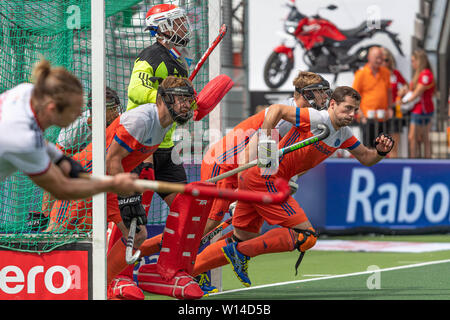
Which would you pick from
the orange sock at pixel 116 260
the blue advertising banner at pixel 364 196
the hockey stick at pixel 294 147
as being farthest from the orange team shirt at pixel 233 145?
the blue advertising banner at pixel 364 196

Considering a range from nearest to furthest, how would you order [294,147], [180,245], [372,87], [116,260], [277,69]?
[294,147], [180,245], [116,260], [372,87], [277,69]

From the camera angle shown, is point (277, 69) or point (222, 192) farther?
point (277, 69)

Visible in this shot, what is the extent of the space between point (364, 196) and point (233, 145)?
4.90 metres

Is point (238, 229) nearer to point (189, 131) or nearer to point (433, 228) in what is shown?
Answer: point (189, 131)

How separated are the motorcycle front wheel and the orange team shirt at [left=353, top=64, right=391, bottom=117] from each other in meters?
4.58

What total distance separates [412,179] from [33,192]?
6332mm

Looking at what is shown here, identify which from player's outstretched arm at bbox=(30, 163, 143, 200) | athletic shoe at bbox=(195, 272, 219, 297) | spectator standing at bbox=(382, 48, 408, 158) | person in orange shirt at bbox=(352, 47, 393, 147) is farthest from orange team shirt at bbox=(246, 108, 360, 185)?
person in orange shirt at bbox=(352, 47, 393, 147)

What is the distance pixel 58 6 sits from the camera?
6.52m

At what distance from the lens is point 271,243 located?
6.48m

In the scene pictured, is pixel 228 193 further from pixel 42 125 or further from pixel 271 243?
pixel 271 243

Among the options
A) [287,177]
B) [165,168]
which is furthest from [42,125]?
[287,177]

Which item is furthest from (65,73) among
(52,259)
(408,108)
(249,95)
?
(249,95)

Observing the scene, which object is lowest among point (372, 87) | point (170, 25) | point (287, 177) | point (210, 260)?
point (210, 260)

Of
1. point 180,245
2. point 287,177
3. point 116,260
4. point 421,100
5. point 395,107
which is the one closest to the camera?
→ point 180,245
